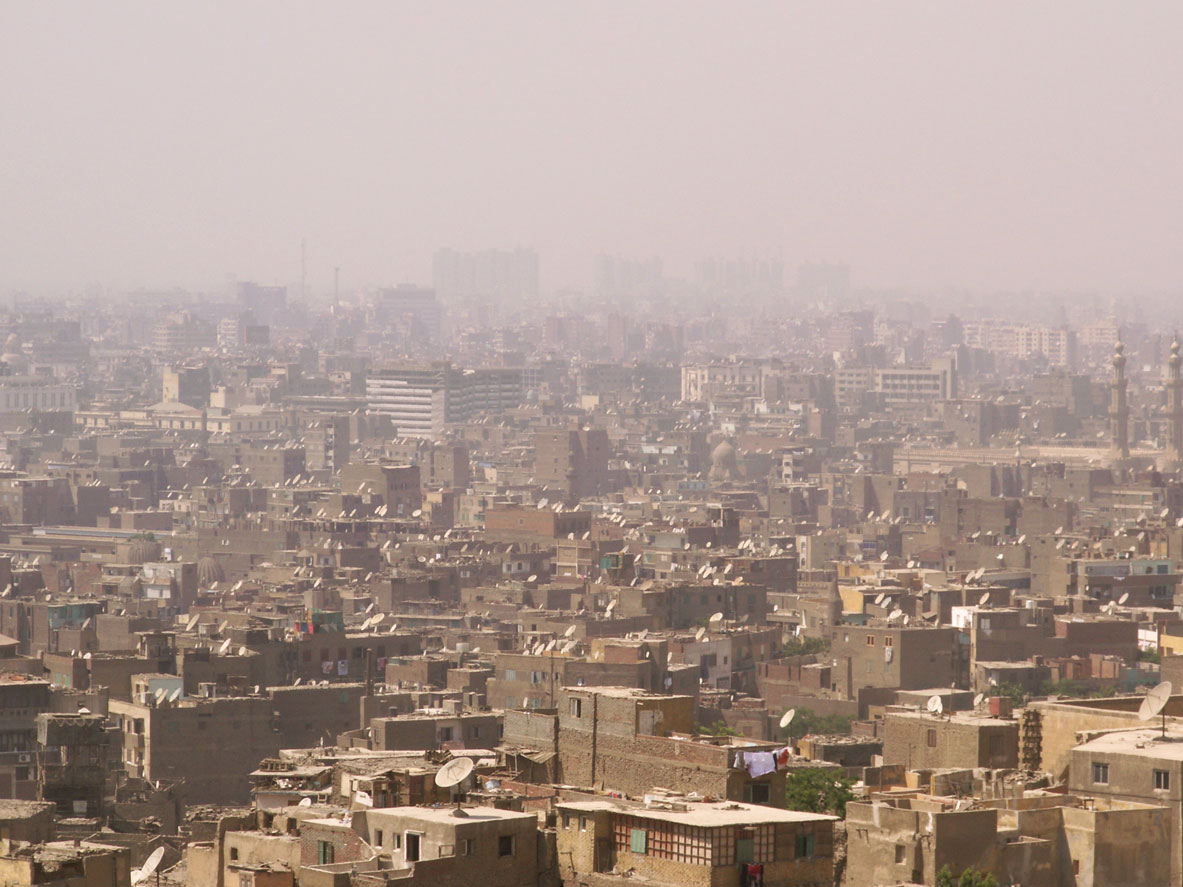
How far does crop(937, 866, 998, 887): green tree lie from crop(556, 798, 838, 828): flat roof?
1350 mm

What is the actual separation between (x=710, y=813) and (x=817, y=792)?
5.72 meters

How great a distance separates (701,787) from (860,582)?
139ft

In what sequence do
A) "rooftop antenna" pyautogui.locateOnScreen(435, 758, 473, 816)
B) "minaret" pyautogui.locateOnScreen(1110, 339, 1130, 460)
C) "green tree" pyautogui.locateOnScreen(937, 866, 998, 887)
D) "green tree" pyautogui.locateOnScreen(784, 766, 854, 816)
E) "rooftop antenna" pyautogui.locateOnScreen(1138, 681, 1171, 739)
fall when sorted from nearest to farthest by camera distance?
"rooftop antenna" pyautogui.locateOnScreen(435, 758, 473, 816) < "green tree" pyautogui.locateOnScreen(937, 866, 998, 887) < "green tree" pyautogui.locateOnScreen(784, 766, 854, 816) < "rooftop antenna" pyautogui.locateOnScreen(1138, 681, 1171, 739) < "minaret" pyautogui.locateOnScreen(1110, 339, 1130, 460)

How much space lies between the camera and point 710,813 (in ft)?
72.3

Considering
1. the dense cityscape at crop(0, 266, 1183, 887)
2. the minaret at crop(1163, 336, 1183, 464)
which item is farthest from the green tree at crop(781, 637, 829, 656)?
the minaret at crop(1163, 336, 1183, 464)

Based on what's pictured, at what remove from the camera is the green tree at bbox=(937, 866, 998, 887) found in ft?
76.2

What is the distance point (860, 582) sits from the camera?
6644cm

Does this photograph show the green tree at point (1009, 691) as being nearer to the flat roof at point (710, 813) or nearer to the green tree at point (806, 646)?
the green tree at point (806, 646)

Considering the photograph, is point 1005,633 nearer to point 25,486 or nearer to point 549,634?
point 549,634

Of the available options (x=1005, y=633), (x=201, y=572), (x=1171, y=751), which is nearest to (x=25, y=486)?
(x=201, y=572)

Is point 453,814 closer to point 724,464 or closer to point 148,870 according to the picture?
point 148,870

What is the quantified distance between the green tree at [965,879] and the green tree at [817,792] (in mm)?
2366

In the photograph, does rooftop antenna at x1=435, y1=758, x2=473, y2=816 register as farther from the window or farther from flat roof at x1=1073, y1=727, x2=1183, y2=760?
flat roof at x1=1073, y1=727, x2=1183, y2=760

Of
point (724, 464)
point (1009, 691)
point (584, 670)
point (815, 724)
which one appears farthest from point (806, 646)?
point (724, 464)
